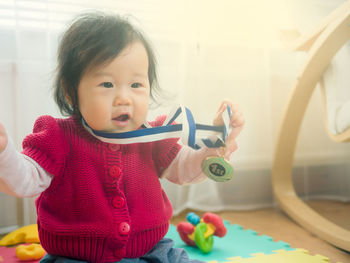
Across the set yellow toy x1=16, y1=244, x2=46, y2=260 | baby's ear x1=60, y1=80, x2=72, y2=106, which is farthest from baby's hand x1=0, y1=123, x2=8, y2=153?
Answer: yellow toy x1=16, y1=244, x2=46, y2=260

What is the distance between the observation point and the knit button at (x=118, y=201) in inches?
25.7

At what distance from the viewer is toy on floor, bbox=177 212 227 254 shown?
3.16 feet

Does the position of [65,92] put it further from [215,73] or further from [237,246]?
[215,73]

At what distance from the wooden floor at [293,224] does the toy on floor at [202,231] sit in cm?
22

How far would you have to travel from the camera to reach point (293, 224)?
123 centimetres

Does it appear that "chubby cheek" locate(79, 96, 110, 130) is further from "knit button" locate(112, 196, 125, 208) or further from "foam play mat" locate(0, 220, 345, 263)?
"foam play mat" locate(0, 220, 345, 263)

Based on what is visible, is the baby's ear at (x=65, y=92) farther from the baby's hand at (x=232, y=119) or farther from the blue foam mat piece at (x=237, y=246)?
the blue foam mat piece at (x=237, y=246)

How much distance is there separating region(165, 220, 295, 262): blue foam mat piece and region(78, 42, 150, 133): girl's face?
471mm

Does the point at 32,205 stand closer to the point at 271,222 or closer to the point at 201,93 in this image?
the point at 201,93

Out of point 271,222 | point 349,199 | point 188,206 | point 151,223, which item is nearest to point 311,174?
point 349,199

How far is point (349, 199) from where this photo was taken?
1511 millimetres

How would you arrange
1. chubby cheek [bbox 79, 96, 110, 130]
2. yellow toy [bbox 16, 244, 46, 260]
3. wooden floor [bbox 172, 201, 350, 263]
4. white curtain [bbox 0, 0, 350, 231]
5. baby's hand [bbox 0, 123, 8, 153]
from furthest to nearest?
1. white curtain [bbox 0, 0, 350, 231]
2. wooden floor [bbox 172, 201, 350, 263]
3. yellow toy [bbox 16, 244, 46, 260]
4. chubby cheek [bbox 79, 96, 110, 130]
5. baby's hand [bbox 0, 123, 8, 153]

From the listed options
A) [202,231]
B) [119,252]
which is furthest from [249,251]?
[119,252]

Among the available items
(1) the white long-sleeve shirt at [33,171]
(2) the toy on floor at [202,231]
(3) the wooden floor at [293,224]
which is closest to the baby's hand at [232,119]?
(1) the white long-sleeve shirt at [33,171]
